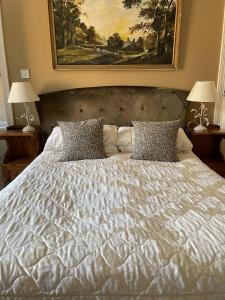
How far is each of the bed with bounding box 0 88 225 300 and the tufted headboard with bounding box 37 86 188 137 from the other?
130 centimetres

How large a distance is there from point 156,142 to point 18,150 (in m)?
1.70

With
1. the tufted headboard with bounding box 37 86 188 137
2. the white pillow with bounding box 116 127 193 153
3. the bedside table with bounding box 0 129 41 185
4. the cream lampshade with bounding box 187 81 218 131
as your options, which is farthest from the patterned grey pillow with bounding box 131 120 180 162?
the bedside table with bounding box 0 129 41 185

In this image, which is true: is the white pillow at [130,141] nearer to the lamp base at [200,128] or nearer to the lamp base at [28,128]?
the lamp base at [200,128]

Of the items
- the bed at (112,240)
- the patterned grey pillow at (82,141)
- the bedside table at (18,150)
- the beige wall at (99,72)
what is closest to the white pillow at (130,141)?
the patterned grey pillow at (82,141)

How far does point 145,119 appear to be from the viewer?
2.90 m

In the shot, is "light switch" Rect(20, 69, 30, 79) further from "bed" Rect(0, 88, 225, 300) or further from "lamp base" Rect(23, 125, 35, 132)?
"bed" Rect(0, 88, 225, 300)

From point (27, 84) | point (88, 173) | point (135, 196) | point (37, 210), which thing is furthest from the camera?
point (27, 84)

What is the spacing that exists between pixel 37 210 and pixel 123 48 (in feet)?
6.92

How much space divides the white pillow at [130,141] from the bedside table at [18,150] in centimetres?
94

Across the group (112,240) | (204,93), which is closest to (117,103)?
(204,93)

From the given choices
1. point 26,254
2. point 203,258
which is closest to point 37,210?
point 26,254

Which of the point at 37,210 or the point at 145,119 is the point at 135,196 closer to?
the point at 37,210

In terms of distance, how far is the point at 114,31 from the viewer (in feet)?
8.98

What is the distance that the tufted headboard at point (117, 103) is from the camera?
2.87 m
